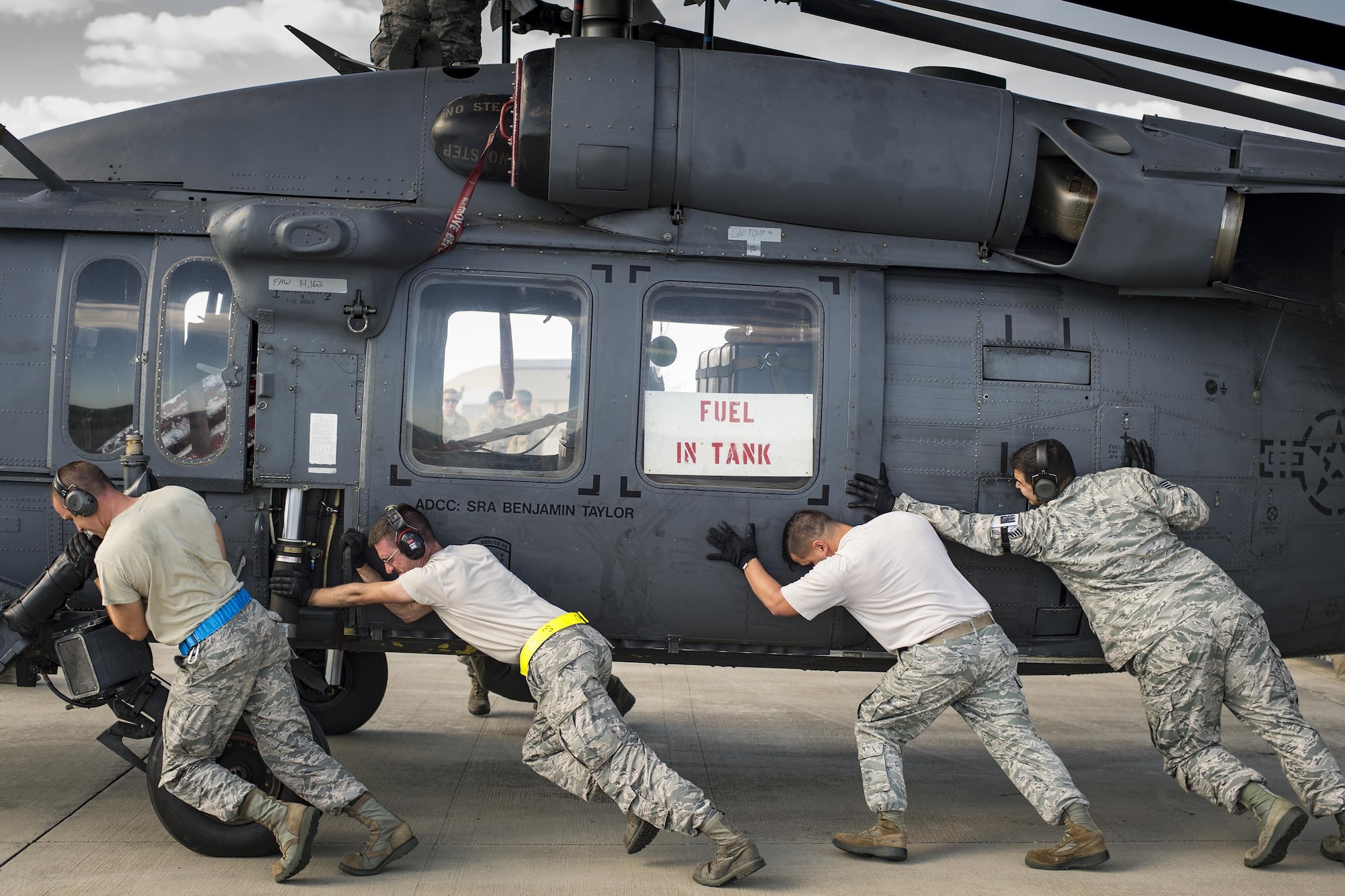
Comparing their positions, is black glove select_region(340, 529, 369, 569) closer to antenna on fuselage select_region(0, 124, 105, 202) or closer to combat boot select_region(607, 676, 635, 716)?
combat boot select_region(607, 676, 635, 716)

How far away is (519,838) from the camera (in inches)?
198

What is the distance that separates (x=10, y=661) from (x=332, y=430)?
1.64 metres

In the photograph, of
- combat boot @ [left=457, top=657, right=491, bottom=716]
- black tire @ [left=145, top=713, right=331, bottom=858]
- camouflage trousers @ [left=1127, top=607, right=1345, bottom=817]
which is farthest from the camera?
combat boot @ [left=457, top=657, right=491, bottom=716]

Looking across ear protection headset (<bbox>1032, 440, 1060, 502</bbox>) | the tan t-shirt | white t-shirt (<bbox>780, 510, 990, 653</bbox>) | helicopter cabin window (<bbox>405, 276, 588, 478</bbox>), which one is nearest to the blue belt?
the tan t-shirt

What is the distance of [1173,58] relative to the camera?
562cm

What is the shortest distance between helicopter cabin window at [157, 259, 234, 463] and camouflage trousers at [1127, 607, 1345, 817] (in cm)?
422

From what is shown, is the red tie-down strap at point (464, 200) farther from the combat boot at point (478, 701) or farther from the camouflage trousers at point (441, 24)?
the camouflage trousers at point (441, 24)

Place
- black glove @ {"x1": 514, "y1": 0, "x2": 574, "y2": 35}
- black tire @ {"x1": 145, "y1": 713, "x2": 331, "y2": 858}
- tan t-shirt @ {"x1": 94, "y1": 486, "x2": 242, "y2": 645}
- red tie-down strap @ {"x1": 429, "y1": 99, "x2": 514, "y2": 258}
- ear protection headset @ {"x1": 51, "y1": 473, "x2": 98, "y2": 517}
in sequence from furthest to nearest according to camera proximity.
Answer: black glove @ {"x1": 514, "y1": 0, "x2": 574, "y2": 35}
red tie-down strap @ {"x1": 429, "y1": 99, "x2": 514, "y2": 258}
black tire @ {"x1": 145, "y1": 713, "x2": 331, "y2": 858}
ear protection headset @ {"x1": 51, "y1": 473, "x2": 98, "y2": 517}
tan t-shirt @ {"x1": 94, "y1": 486, "x2": 242, "y2": 645}

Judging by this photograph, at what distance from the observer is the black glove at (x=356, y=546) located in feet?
16.0

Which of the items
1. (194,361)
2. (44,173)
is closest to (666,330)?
(194,361)

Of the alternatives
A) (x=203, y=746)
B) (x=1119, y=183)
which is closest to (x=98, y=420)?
(x=203, y=746)

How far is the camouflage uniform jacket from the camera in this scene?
493 centimetres

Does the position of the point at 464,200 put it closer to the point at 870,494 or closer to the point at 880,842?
the point at 870,494

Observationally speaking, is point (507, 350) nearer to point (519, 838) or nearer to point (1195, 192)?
point (519, 838)
